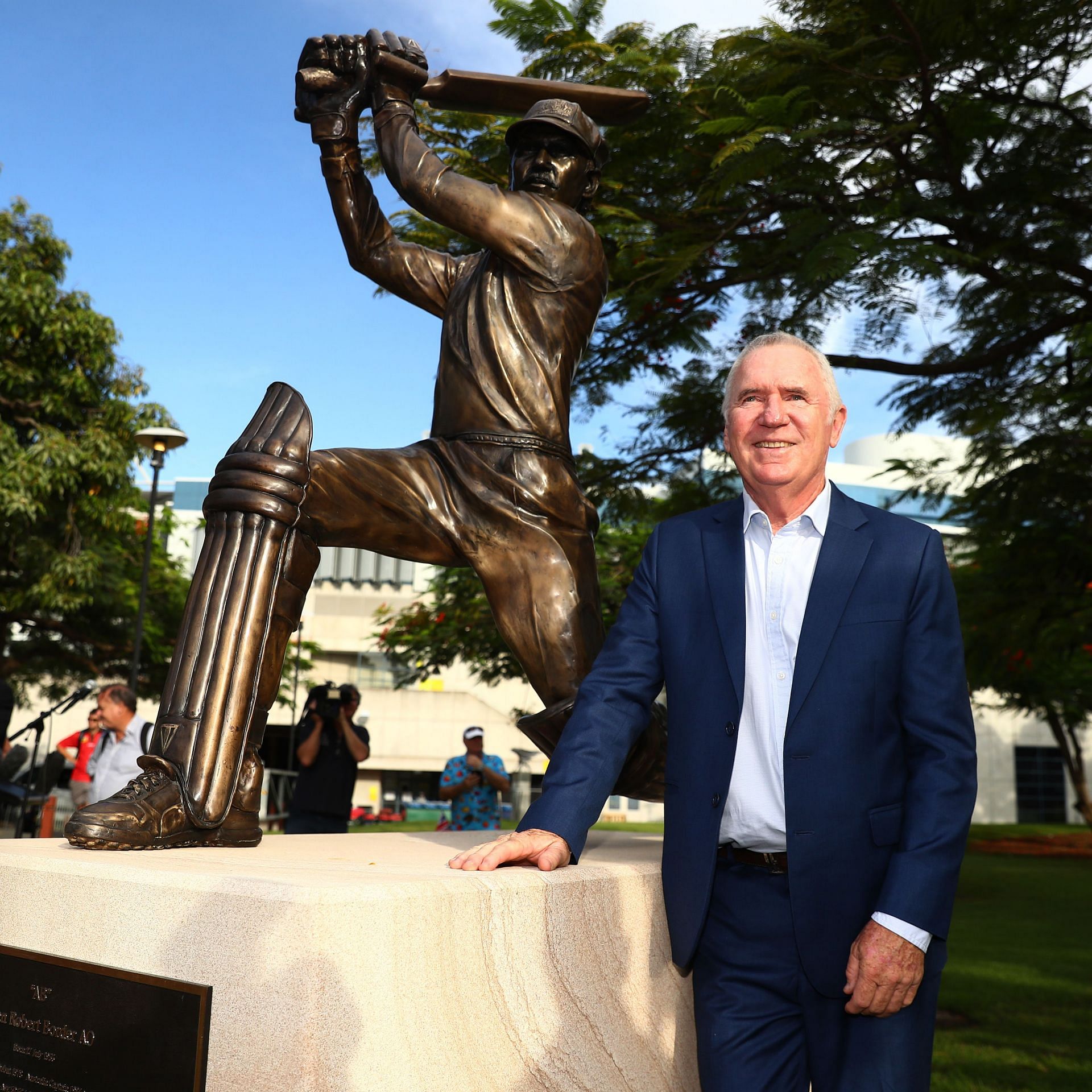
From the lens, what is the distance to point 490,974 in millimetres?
2309

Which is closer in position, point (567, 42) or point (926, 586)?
point (926, 586)

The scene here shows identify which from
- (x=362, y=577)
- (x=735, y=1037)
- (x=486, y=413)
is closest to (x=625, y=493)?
(x=486, y=413)

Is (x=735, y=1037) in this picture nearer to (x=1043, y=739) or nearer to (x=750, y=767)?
(x=750, y=767)

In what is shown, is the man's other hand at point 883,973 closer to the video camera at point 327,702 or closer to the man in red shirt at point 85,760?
the video camera at point 327,702

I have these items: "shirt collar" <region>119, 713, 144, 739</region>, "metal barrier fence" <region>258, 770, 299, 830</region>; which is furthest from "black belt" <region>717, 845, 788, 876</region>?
"metal barrier fence" <region>258, 770, 299, 830</region>

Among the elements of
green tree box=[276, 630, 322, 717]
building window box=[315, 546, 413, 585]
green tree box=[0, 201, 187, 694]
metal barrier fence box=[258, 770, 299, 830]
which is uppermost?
building window box=[315, 546, 413, 585]

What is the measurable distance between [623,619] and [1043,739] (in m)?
44.5

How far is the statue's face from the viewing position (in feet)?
12.2

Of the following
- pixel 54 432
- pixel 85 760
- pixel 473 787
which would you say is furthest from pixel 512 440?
pixel 54 432

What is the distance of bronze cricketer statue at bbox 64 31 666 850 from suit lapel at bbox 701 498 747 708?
82 cm

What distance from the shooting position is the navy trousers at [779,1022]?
7.38ft

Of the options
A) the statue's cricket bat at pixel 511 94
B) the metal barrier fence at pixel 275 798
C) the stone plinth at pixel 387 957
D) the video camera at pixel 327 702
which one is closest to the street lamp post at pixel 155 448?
the video camera at pixel 327 702

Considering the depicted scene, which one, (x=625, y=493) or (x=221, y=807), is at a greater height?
(x=625, y=493)

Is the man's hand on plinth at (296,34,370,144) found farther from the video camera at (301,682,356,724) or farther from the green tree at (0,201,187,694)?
the green tree at (0,201,187,694)
